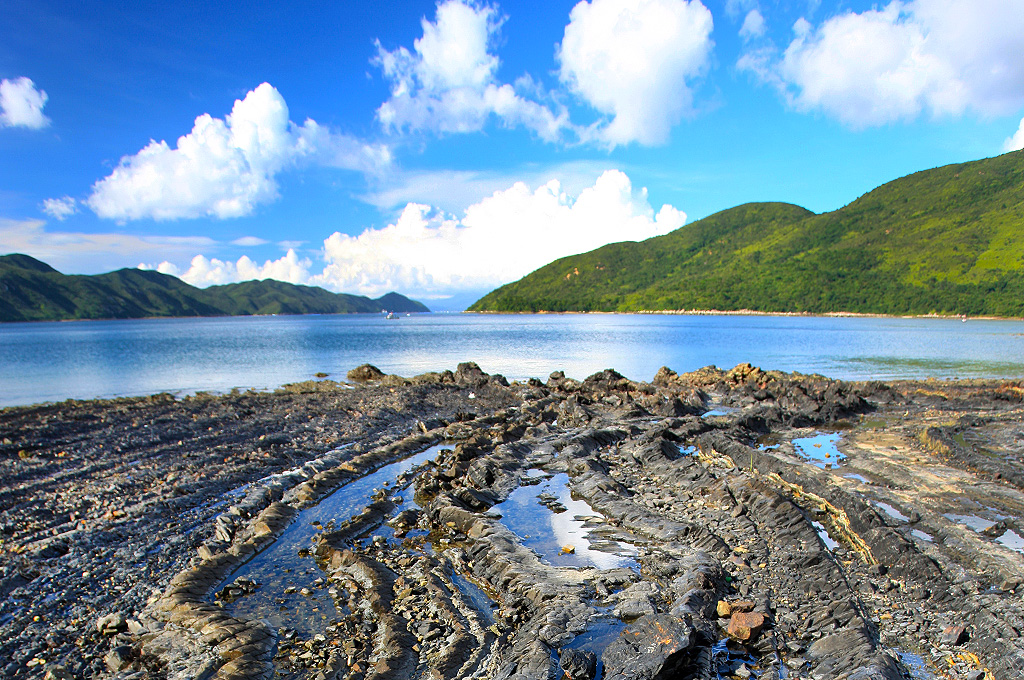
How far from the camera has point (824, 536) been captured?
11625 mm

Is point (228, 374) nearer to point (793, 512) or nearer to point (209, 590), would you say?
point (209, 590)

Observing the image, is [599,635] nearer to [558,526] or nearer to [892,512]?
[558,526]

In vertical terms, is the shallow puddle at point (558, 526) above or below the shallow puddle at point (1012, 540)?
below

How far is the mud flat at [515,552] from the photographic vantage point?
7.66 m

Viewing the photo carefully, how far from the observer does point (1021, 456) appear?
17016 mm

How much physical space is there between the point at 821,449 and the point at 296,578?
1987 centimetres

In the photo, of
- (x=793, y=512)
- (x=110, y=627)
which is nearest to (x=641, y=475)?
(x=793, y=512)

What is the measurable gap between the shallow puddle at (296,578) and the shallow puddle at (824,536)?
10467 millimetres

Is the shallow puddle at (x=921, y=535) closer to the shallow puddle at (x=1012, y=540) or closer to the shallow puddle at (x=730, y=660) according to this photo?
the shallow puddle at (x=1012, y=540)

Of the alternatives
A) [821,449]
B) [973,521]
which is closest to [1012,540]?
[973,521]

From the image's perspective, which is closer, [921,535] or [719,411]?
[921,535]

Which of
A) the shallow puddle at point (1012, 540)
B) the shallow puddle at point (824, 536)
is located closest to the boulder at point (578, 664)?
the shallow puddle at point (824, 536)

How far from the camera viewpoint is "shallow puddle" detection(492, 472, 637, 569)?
440 inches

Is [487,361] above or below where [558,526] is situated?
below
